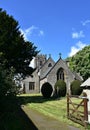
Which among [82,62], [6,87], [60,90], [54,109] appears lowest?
[54,109]

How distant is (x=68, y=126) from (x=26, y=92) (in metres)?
51.7

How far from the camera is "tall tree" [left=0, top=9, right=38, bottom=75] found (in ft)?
127

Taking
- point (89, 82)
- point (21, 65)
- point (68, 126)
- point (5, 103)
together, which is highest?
point (21, 65)

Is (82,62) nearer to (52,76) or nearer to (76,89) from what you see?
(52,76)

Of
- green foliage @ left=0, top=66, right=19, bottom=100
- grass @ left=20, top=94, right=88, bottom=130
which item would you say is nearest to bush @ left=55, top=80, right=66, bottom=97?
grass @ left=20, top=94, right=88, bottom=130

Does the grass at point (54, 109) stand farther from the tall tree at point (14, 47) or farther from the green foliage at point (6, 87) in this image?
the tall tree at point (14, 47)

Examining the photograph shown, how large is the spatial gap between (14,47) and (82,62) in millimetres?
30608

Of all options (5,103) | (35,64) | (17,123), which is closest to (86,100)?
(17,123)

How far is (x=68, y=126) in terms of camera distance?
625 inches

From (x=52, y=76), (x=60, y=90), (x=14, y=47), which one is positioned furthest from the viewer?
(x=52, y=76)

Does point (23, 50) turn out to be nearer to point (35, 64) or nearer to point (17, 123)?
point (17, 123)

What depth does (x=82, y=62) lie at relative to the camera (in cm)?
6688

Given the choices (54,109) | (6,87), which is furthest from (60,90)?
(6,87)

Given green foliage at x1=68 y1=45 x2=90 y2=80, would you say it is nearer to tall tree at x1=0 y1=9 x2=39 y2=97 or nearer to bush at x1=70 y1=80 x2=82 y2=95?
bush at x1=70 y1=80 x2=82 y2=95
